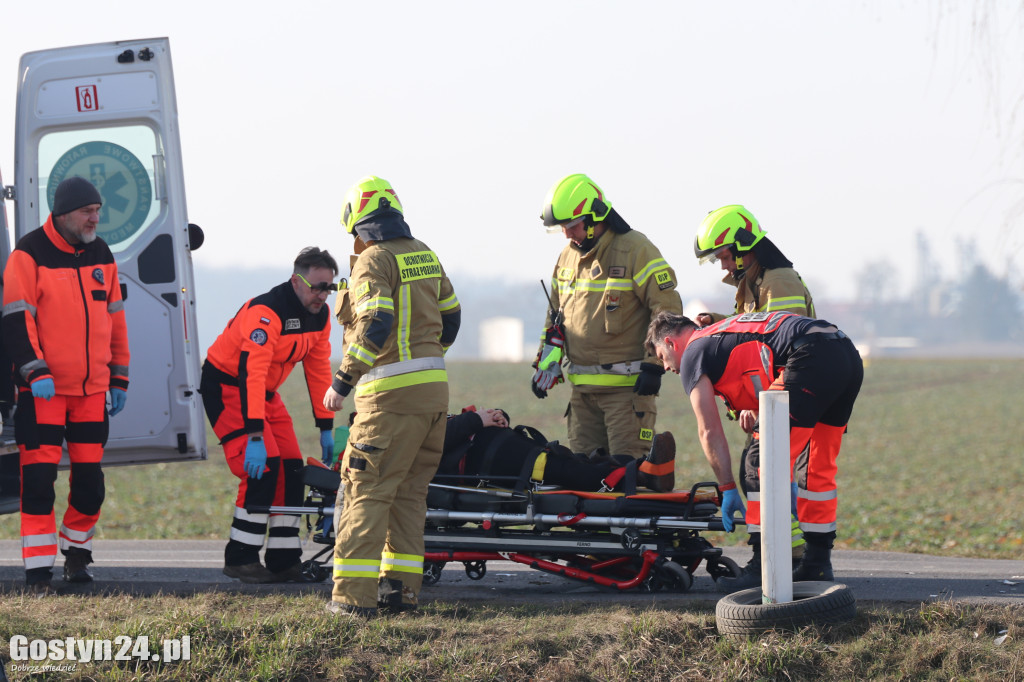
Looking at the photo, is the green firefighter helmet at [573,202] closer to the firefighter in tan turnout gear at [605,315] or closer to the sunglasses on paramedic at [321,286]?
the firefighter in tan turnout gear at [605,315]

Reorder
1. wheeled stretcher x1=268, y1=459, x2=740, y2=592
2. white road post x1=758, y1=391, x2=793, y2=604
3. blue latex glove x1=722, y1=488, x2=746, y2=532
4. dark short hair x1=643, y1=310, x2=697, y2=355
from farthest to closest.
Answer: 1. wheeled stretcher x1=268, y1=459, x2=740, y2=592
2. dark short hair x1=643, y1=310, x2=697, y2=355
3. blue latex glove x1=722, y1=488, x2=746, y2=532
4. white road post x1=758, y1=391, x2=793, y2=604

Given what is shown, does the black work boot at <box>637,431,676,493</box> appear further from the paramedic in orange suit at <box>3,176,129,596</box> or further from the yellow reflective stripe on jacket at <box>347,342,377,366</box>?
the paramedic in orange suit at <box>3,176,129,596</box>

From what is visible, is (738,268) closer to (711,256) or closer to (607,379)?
(711,256)

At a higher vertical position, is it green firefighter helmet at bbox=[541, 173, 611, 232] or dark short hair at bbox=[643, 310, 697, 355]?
green firefighter helmet at bbox=[541, 173, 611, 232]

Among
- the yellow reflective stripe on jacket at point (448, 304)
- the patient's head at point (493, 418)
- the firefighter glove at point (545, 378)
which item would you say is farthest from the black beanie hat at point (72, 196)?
the firefighter glove at point (545, 378)

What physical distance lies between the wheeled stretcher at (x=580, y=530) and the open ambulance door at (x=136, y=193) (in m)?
1.34

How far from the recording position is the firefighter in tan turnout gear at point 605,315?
6727mm

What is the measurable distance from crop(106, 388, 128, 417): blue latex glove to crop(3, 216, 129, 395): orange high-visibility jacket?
0.31ft

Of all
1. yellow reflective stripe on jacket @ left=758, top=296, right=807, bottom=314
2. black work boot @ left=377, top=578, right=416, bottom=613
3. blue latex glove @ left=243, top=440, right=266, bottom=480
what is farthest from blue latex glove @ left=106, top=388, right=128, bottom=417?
yellow reflective stripe on jacket @ left=758, top=296, right=807, bottom=314

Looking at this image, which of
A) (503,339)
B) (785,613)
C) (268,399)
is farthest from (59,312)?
(503,339)

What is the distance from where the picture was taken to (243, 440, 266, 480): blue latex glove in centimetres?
638

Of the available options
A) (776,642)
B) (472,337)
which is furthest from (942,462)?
(472,337)

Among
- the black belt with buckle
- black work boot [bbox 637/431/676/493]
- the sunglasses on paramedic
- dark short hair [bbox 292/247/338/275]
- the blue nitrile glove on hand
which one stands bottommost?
black work boot [bbox 637/431/676/493]

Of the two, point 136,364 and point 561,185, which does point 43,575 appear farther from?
point 561,185
